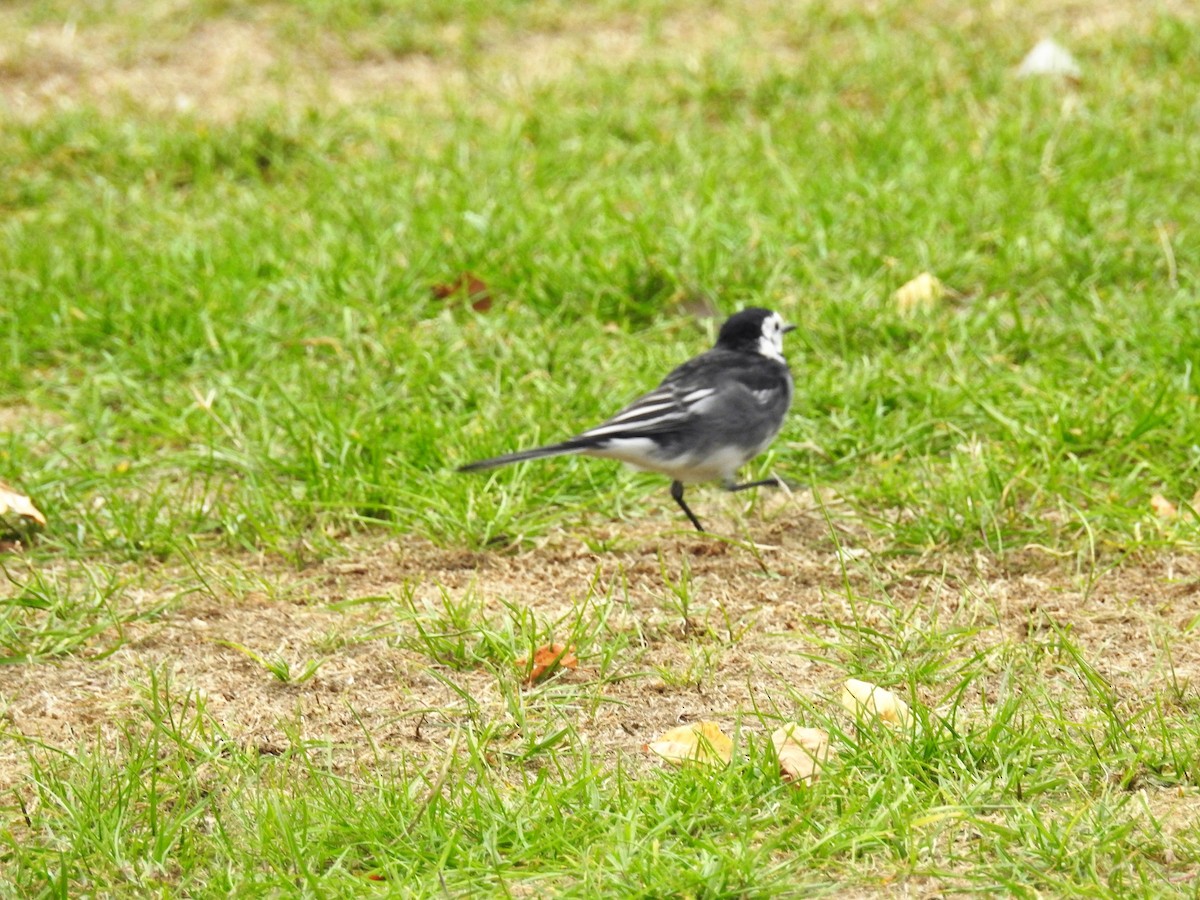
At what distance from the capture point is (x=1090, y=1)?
968cm

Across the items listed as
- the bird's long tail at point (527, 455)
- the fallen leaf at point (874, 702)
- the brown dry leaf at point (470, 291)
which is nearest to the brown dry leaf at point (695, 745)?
the fallen leaf at point (874, 702)

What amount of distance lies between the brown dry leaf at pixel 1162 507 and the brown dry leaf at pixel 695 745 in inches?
75.2

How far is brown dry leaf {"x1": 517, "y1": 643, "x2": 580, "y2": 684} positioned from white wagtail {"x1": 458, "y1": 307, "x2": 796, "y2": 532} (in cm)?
A: 70

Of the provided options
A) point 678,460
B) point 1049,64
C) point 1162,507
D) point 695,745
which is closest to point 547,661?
point 695,745

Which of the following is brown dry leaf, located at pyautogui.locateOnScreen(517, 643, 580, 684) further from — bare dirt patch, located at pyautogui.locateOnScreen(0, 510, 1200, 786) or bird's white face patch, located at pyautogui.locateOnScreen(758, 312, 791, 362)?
bird's white face patch, located at pyautogui.locateOnScreen(758, 312, 791, 362)

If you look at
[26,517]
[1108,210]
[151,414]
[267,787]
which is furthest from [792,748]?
[1108,210]

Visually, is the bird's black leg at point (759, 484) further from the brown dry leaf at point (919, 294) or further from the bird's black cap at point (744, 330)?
the brown dry leaf at point (919, 294)

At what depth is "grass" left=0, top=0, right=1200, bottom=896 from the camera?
10.8ft

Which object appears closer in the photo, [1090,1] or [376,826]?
[376,826]

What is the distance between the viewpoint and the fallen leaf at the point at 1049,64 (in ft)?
28.0

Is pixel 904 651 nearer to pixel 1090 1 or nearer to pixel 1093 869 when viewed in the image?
pixel 1093 869

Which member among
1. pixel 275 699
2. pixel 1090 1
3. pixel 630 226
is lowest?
A: pixel 275 699

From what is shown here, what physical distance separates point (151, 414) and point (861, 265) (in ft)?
10.1

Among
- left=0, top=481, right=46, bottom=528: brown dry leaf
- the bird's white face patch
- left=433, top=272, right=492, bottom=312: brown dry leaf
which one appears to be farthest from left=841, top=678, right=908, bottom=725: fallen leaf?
left=433, top=272, right=492, bottom=312: brown dry leaf
